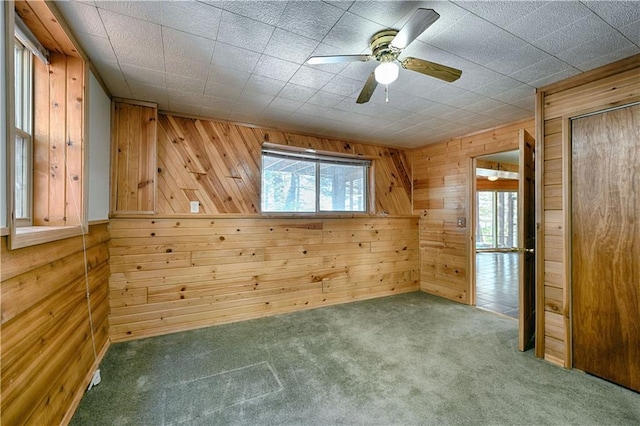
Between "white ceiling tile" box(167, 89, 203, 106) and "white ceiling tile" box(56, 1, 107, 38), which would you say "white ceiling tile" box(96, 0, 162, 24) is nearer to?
"white ceiling tile" box(56, 1, 107, 38)

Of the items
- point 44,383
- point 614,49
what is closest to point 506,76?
point 614,49

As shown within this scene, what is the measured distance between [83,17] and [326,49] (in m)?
1.44

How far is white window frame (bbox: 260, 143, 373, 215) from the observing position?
3600 millimetres

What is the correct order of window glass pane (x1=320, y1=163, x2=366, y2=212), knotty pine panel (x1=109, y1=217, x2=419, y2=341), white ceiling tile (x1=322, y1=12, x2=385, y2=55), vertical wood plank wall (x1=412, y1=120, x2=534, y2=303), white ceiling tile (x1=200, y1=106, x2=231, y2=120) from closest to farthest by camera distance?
1. white ceiling tile (x1=322, y1=12, x2=385, y2=55)
2. knotty pine panel (x1=109, y1=217, x2=419, y2=341)
3. white ceiling tile (x1=200, y1=106, x2=231, y2=120)
4. vertical wood plank wall (x1=412, y1=120, x2=534, y2=303)
5. window glass pane (x1=320, y1=163, x2=366, y2=212)

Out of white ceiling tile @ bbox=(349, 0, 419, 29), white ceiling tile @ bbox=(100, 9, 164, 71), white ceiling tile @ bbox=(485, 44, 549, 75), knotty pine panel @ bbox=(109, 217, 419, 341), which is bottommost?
knotty pine panel @ bbox=(109, 217, 419, 341)

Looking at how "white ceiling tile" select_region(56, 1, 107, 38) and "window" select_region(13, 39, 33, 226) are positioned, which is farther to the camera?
"window" select_region(13, 39, 33, 226)

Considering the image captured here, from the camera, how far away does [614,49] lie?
6.18ft

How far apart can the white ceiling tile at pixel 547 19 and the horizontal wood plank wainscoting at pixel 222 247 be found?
2548mm

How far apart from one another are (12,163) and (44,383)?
1.14 metres

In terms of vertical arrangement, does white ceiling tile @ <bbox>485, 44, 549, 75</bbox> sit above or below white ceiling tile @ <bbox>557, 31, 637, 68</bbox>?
below

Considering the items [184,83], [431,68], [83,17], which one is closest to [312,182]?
[184,83]

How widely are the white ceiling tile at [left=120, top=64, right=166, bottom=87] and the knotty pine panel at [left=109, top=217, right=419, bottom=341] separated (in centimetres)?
132

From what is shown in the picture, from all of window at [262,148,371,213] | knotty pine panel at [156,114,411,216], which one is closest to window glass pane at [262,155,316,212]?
window at [262,148,371,213]

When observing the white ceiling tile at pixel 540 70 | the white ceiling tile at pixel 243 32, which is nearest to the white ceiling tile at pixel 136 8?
the white ceiling tile at pixel 243 32
